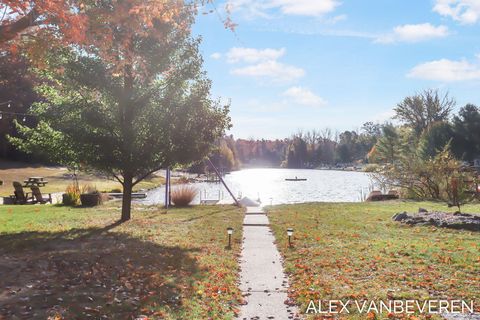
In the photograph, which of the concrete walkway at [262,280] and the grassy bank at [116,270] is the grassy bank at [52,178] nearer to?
the grassy bank at [116,270]

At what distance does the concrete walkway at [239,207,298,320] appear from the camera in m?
7.14

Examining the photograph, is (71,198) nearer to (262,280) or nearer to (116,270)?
(116,270)

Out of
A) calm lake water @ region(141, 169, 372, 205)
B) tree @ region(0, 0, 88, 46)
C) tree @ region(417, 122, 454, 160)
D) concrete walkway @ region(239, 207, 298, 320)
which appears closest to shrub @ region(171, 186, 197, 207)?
calm lake water @ region(141, 169, 372, 205)

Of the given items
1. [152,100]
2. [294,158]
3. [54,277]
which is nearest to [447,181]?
[152,100]

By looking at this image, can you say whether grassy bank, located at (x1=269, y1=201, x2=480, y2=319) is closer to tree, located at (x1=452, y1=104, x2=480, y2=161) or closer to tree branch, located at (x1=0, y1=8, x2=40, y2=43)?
tree branch, located at (x1=0, y1=8, x2=40, y2=43)

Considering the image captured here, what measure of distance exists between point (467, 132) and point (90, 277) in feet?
253

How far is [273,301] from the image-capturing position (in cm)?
769

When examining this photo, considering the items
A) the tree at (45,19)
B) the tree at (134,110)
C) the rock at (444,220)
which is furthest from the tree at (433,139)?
the tree at (45,19)

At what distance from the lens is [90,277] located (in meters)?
8.80

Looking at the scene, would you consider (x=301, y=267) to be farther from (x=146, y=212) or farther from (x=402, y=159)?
(x=402, y=159)

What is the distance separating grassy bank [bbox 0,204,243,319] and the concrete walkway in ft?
0.90

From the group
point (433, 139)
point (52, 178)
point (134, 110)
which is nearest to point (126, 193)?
point (134, 110)

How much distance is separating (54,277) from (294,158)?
16863cm

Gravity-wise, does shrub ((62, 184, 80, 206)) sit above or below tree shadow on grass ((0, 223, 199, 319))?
above
